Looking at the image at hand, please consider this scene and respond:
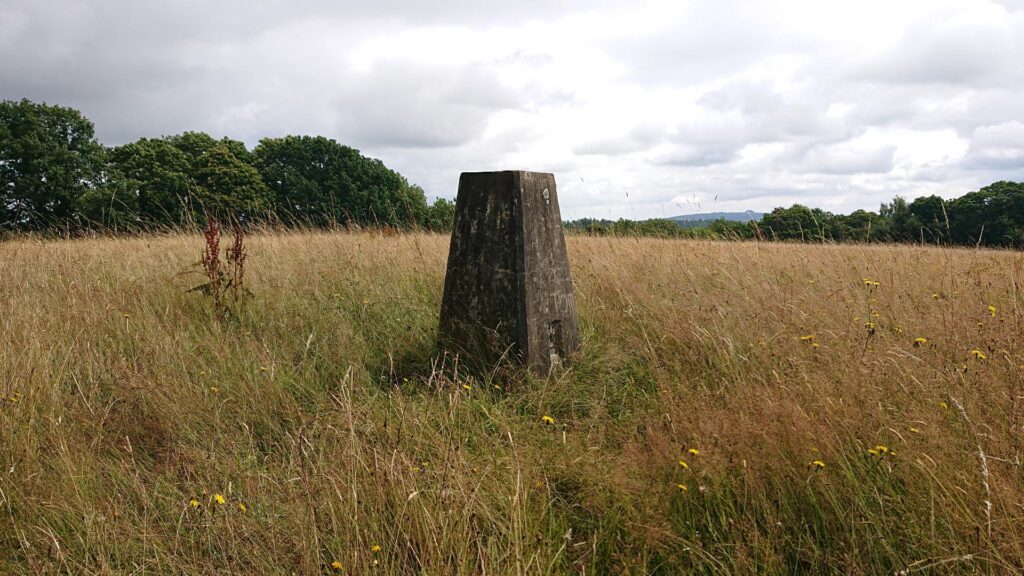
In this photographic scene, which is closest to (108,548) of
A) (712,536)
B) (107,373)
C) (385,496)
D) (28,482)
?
(28,482)

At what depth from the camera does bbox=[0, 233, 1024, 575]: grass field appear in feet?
6.93

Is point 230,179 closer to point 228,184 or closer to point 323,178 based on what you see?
point 228,184

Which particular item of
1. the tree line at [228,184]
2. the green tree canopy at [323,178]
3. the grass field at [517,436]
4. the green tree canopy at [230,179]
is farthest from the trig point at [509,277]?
the green tree canopy at [323,178]

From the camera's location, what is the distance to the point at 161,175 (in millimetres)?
27625

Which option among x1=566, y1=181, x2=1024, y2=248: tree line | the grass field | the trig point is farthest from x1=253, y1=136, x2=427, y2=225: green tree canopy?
the trig point

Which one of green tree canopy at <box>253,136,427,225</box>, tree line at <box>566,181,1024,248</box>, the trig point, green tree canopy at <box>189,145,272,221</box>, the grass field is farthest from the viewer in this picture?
green tree canopy at <box>253,136,427,225</box>

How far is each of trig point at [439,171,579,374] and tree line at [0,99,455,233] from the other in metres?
18.4

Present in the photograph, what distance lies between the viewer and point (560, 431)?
10.8 feet

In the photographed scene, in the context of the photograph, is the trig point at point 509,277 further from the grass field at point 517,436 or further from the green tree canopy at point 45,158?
the green tree canopy at point 45,158

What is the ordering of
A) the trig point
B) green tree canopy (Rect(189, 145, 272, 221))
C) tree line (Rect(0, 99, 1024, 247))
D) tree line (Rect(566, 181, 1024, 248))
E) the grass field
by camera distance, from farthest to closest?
green tree canopy (Rect(189, 145, 272, 221)) < tree line (Rect(0, 99, 1024, 247)) < tree line (Rect(566, 181, 1024, 248)) < the trig point < the grass field

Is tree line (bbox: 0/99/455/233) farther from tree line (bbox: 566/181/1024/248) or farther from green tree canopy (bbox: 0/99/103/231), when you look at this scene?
tree line (bbox: 566/181/1024/248)

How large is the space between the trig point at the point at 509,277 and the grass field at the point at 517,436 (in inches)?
8.7

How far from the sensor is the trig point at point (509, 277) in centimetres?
385

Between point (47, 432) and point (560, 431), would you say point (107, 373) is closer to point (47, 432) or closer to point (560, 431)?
point (47, 432)
